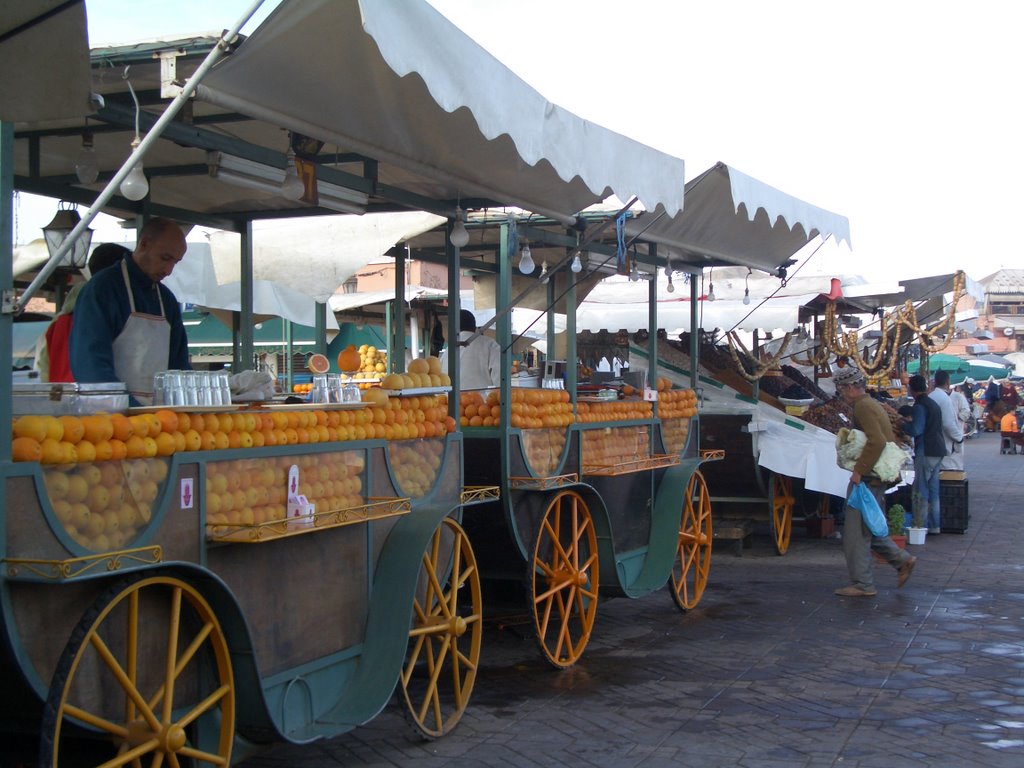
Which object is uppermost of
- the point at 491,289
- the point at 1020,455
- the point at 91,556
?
the point at 491,289

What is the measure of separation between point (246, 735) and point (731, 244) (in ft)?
19.8

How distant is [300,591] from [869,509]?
213 inches

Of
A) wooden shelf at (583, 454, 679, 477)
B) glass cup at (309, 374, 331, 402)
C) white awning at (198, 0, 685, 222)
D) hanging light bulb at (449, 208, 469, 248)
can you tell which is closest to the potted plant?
wooden shelf at (583, 454, 679, 477)

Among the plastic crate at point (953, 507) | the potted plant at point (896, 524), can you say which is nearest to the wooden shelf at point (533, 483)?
the potted plant at point (896, 524)

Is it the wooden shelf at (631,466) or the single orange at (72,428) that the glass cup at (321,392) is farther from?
the wooden shelf at (631,466)

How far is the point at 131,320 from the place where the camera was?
13.6 feet

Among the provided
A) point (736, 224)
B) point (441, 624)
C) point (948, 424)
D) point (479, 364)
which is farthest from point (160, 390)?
point (948, 424)

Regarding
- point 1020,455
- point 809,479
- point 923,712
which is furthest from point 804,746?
point 1020,455

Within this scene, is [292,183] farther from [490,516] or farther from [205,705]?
[490,516]

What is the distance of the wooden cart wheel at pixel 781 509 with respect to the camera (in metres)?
10.3

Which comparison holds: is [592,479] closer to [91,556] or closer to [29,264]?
[29,264]

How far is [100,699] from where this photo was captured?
300cm

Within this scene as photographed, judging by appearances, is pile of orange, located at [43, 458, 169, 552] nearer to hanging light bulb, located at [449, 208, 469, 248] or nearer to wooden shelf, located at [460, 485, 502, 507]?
wooden shelf, located at [460, 485, 502, 507]

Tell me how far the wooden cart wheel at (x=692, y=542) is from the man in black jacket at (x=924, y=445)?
389 cm
